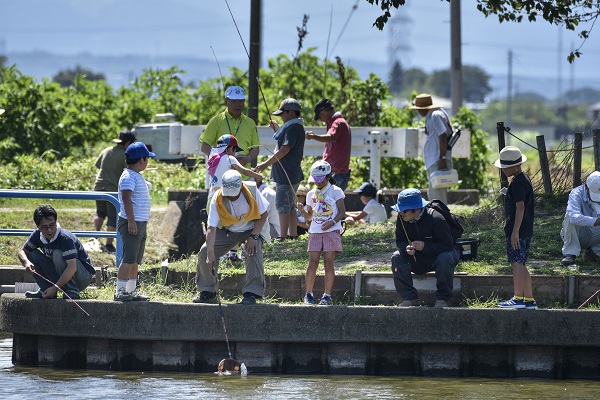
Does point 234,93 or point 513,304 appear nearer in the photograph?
point 513,304

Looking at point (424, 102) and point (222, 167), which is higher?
point (424, 102)

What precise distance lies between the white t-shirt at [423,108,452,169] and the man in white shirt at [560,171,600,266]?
286 cm

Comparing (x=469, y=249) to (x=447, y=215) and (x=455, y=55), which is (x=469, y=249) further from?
(x=455, y=55)

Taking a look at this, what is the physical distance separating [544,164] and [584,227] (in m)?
2.48

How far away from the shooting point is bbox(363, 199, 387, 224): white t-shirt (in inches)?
645

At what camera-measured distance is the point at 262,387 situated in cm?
1094

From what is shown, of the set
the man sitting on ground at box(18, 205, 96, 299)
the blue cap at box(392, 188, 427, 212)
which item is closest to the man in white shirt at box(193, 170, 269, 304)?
the man sitting on ground at box(18, 205, 96, 299)

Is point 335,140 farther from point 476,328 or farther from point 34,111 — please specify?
point 34,111

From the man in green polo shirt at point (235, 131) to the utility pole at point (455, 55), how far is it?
11327mm

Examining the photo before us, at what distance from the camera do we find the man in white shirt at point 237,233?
11.8m

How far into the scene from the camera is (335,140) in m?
15.3

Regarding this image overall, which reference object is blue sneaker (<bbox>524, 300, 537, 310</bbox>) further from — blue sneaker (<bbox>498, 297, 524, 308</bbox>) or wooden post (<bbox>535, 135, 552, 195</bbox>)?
wooden post (<bbox>535, 135, 552, 195</bbox>)

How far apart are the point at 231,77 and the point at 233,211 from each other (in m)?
14.3

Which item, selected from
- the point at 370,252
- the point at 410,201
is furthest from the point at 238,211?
the point at 370,252
